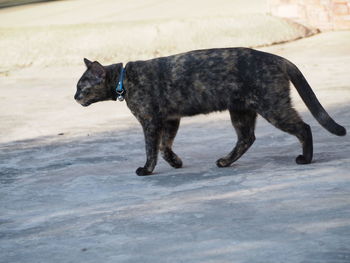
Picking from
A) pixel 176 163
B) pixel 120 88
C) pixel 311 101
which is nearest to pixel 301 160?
pixel 311 101

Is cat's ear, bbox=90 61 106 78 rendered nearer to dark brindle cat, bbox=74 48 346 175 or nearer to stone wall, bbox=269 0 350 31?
dark brindle cat, bbox=74 48 346 175

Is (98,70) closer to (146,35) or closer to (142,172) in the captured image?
(142,172)

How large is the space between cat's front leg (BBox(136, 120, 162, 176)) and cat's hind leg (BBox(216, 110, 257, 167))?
541 mm

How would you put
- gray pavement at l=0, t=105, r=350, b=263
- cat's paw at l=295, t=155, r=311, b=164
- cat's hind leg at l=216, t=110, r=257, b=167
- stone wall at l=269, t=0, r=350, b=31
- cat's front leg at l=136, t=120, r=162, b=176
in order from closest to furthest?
gray pavement at l=0, t=105, r=350, b=263 < cat's paw at l=295, t=155, r=311, b=164 < cat's front leg at l=136, t=120, r=162, b=176 < cat's hind leg at l=216, t=110, r=257, b=167 < stone wall at l=269, t=0, r=350, b=31

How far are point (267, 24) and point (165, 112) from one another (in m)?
6.46

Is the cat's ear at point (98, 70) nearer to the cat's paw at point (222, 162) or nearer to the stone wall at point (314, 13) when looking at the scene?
the cat's paw at point (222, 162)

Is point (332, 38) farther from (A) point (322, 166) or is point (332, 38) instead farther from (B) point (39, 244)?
(B) point (39, 244)

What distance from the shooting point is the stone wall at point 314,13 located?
524 inches

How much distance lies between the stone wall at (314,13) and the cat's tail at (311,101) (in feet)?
21.7

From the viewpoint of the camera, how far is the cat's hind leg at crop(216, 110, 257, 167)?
7.22m

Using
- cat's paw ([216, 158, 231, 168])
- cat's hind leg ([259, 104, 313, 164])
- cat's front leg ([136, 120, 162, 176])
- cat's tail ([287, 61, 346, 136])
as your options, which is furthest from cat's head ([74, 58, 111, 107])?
cat's tail ([287, 61, 346, 136])

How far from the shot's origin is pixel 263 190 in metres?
6.13

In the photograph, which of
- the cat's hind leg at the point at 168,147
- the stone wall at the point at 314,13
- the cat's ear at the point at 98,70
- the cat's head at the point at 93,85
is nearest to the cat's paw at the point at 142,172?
the cat's hind leg at the point at 168,147

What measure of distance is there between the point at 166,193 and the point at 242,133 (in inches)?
46.0
